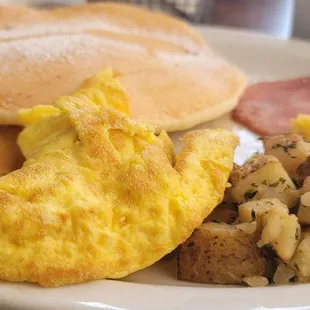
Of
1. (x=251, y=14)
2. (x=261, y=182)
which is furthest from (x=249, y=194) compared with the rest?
(x=251, y=14)

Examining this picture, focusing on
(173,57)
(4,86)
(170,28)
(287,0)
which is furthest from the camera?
(287,0)

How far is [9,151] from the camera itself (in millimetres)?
1430

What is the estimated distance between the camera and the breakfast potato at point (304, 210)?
117 cm

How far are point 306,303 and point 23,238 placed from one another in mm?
527

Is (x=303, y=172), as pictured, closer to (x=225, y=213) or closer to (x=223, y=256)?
(x=225, y=213)

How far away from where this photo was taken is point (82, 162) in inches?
45.1

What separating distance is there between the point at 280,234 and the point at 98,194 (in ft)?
1.24

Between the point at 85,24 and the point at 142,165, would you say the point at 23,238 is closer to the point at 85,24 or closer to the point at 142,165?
the point at 142,165

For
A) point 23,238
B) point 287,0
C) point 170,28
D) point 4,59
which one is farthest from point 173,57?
point 287,0

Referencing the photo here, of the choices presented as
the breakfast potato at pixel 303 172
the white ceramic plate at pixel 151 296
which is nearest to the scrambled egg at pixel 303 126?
the breakfast potato at pixel 303 172

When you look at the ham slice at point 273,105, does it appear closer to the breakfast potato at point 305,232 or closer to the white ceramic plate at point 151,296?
the breakfast potato at point 305,232

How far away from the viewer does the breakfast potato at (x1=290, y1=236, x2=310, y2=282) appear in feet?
3.61

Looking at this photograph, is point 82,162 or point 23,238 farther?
point 82,162

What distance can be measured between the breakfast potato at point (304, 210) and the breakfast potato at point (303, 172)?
0.37 ft
